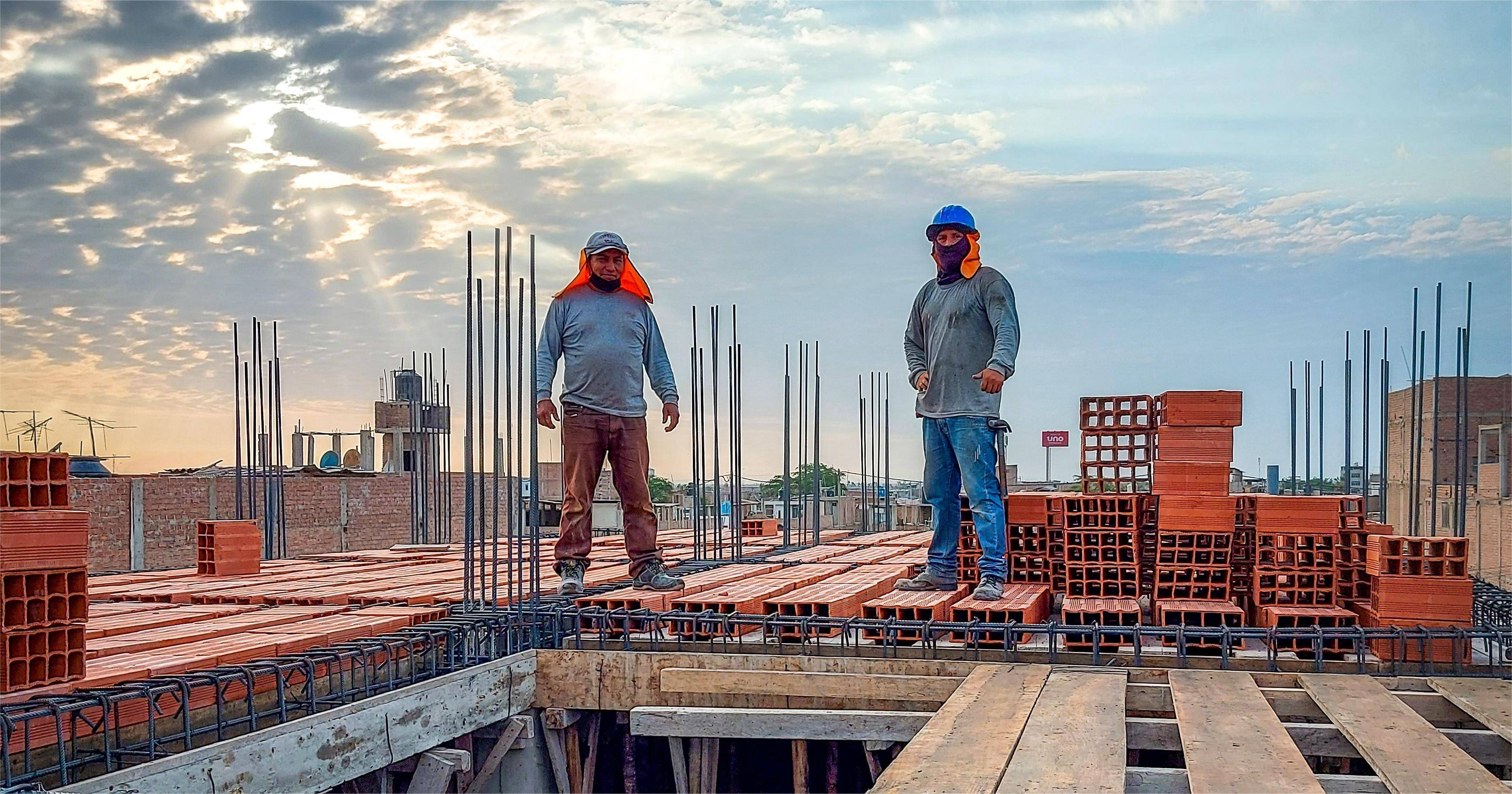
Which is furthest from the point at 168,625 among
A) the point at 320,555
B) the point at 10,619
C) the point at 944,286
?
the point at 320,555

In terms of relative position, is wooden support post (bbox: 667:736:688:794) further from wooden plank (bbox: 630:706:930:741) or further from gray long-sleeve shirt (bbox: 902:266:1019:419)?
gray long-sleeve shirt (bbox: 902:266:1019:419)

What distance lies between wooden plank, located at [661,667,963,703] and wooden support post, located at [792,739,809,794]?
0.30 meters

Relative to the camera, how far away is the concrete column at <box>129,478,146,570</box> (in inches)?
1008

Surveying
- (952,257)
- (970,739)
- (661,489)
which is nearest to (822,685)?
(970,739)

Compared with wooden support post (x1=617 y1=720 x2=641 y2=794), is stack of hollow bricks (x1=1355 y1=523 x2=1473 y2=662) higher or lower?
higher

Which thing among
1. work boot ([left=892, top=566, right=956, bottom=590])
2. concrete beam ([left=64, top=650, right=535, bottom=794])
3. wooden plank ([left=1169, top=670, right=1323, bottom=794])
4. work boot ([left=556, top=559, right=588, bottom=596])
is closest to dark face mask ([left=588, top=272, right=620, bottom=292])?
work boot ([left=556, top=559, right=588, bottom=596])

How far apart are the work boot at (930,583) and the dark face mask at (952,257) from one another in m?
2.24

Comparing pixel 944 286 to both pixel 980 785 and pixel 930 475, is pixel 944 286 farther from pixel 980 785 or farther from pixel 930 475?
pixel 980 785

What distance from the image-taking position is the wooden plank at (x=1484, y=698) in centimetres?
610

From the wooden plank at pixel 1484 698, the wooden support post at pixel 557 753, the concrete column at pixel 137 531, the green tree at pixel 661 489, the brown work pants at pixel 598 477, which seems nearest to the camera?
the wooden plank at pixel 1484 698

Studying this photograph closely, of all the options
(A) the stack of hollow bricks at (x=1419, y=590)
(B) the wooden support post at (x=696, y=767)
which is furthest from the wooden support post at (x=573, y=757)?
(A) the stack of hollow bricks at (x=1419, y=590)

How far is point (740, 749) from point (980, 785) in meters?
5.44

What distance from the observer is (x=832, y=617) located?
28.1 ft

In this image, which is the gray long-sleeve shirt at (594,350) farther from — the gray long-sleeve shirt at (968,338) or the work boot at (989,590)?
the work boot at (989,590)
